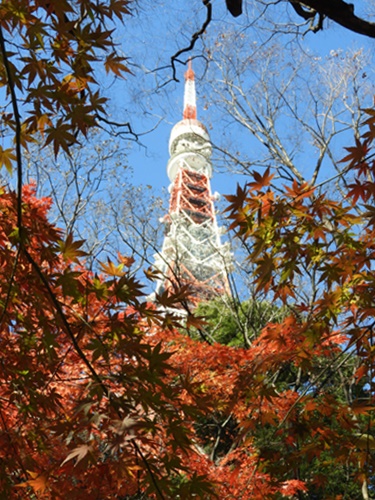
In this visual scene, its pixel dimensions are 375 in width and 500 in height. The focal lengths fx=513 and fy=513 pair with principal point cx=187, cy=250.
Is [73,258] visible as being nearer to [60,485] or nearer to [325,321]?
[60,485]

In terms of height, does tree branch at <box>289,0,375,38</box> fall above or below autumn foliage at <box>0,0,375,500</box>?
above

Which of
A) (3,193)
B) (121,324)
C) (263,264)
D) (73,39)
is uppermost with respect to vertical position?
(73,39)

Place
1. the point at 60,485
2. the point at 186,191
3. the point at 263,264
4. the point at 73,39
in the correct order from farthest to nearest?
the point at 186,191, the point at 60,485, the point at 263,264, the point at 73,39

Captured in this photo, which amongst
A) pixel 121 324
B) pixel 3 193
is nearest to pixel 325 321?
pixel 121 324

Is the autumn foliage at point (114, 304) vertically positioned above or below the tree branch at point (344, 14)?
below

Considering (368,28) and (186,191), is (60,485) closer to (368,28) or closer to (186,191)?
(368,28)

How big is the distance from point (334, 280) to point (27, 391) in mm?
1498

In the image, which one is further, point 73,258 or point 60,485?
point 60,485

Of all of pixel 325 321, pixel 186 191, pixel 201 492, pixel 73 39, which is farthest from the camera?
pixel 186 191

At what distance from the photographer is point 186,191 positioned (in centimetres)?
2800

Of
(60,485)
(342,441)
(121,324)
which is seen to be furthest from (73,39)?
(342,441)

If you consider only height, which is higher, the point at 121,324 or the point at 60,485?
the point at 121,324

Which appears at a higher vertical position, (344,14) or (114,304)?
(344,14)

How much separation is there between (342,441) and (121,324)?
4.32 ft
